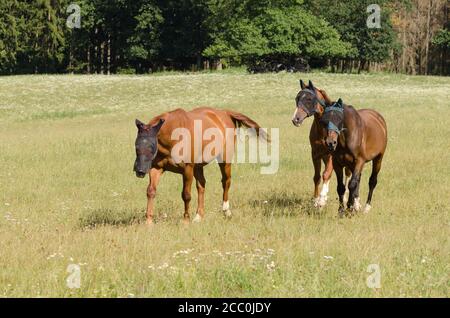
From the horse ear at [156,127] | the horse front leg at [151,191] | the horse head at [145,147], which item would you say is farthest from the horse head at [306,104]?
the horse front leg at [151,191]

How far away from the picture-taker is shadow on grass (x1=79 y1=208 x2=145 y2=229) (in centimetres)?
1139

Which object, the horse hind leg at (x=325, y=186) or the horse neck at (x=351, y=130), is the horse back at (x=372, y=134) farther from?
the horse hind leg at (x=325, y=186)

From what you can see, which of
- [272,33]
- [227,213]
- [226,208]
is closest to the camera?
[227,213]

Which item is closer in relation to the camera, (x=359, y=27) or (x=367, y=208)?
(x=367, y=208)

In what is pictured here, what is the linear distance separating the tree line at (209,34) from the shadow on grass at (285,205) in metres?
61.8

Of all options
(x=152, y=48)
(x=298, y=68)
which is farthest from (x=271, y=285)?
(x=152, y=48)

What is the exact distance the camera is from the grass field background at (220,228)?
672cm

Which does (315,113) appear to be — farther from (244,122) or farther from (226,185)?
(226,185)

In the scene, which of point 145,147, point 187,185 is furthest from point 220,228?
point 145,147

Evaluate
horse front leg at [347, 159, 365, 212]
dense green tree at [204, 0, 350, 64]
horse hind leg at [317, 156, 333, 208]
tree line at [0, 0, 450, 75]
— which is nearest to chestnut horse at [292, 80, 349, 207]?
horse hind leg at [317, 156, 333, 208]

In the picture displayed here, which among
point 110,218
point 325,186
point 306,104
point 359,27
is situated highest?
Answer: point 359,27

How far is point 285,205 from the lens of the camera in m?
13.1

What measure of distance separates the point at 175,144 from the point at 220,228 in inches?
73.0

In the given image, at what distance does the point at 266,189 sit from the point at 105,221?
15.3 feet
